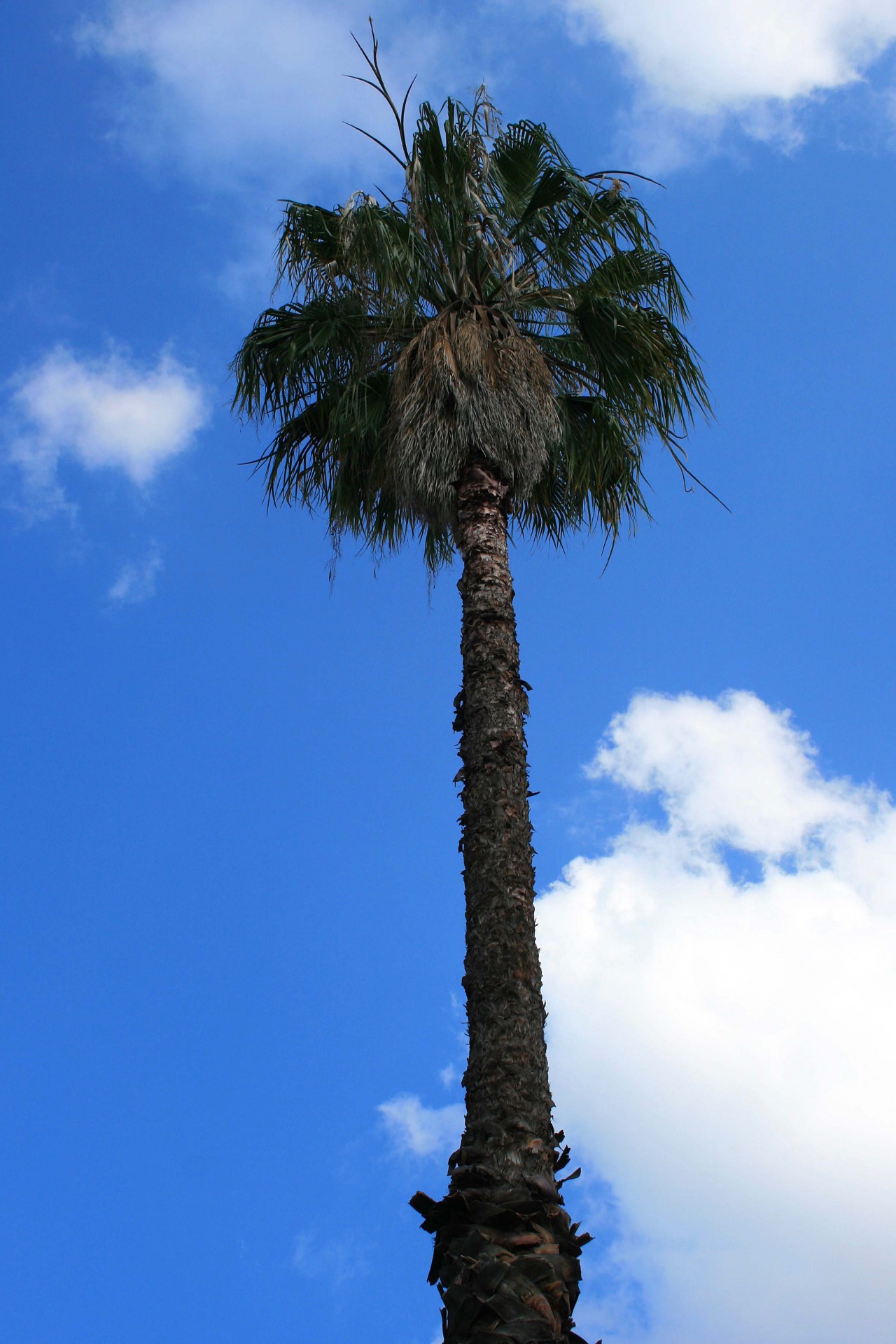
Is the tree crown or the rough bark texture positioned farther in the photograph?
the tree crown

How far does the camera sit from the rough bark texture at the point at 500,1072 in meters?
4.23

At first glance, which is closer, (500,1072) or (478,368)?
(500,1072)

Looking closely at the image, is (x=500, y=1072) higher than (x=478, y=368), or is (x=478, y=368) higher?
(x=478, y=368)

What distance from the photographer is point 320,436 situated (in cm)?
894

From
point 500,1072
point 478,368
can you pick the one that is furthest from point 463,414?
point 500,1072

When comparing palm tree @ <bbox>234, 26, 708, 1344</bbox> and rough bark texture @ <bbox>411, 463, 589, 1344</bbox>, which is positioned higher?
palm tree @ <bbox>234, 26, 708, 1344</bbox>

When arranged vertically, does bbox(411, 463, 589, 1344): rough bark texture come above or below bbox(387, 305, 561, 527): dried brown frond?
below

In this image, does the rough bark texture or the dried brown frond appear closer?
the rough bark texture

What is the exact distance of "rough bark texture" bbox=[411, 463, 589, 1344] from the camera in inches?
167

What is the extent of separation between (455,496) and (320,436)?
1.91 metres

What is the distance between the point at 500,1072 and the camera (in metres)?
4.89

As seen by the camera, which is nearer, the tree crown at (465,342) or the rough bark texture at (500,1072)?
the rough bark texture at (500,1072)

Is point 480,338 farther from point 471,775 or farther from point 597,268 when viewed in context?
point 471,775

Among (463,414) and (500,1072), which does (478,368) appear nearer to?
(463,414)
